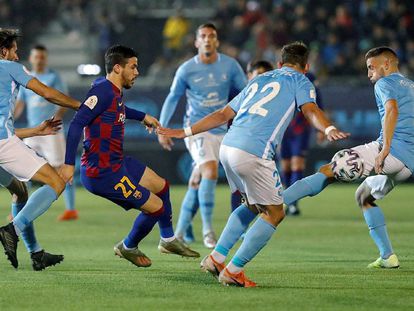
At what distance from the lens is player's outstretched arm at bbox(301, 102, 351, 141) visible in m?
7.93

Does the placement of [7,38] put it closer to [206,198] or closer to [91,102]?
[91,102]

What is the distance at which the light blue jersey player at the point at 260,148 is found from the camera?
8062 millimetres

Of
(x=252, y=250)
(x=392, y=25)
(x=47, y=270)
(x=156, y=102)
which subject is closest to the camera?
(x=252, y=250)

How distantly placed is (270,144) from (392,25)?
16647 mm

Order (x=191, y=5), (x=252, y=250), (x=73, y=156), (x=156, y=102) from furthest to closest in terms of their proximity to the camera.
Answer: (x=191, y=5), (x=156, y=102), (x=73, y=156), (x=252, y=250)

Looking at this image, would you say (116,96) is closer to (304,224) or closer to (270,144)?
(270,144)

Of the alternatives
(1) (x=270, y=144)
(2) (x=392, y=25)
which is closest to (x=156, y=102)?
(2) (x=392, y=25)

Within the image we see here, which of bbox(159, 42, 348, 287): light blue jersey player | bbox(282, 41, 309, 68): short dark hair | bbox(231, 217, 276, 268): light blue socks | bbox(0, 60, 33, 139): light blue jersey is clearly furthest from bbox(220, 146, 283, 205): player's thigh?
bbox(0, 60, 33, 139): light blue jersey

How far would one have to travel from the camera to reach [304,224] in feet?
46.5

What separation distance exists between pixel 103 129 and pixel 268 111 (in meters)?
1.62

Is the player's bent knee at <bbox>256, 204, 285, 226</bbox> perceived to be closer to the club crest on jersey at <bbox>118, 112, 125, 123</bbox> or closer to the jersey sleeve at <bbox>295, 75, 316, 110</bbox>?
the jersey sleeve at <bbox>295, 75, 316, 110</bbox>

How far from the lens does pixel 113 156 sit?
29.4 ft

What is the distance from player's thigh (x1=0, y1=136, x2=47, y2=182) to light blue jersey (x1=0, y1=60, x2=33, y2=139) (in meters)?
0.11

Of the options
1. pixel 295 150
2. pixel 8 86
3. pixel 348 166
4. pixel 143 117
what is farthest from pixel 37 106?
pixel 348 166
